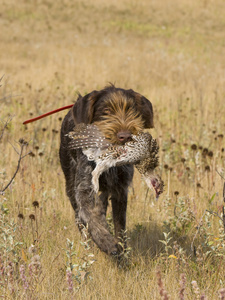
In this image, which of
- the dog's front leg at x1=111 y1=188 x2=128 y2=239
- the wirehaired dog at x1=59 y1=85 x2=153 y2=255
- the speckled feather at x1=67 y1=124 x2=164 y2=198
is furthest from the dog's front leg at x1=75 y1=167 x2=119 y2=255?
the speckled feather at x1=67 y1=124 x2=164 y2=198

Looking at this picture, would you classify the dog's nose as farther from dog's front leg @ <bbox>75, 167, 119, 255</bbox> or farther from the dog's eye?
dog's front leg @ <bbox>75, 167, 119, 255</bbox>

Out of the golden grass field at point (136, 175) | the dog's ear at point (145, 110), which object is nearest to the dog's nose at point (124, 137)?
the dog's ear at point (145, 110)

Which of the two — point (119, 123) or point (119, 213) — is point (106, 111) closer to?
point (119, 123)

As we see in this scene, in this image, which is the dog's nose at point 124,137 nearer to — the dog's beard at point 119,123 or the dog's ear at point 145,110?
the dog's beard at point 119,123

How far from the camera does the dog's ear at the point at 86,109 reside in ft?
11.2

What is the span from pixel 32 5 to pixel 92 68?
20629mm

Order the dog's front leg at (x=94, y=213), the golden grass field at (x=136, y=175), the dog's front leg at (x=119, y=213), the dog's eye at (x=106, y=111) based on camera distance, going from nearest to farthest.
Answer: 1. the golden grass field at (x=136, y=175)
2. the dog's front leg at (x=94, y=213)
3. the dog's eye at (x=106, y=111)
4. the dog's front leg at (x=119, y=213)

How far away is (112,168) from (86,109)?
1.66 feet

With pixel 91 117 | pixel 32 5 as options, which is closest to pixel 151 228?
pixel 91 117

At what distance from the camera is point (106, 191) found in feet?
12.0

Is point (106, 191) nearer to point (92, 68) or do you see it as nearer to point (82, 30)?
point (92, 68)

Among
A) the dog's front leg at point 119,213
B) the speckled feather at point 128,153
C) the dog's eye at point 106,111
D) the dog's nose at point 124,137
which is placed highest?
the dog's eye at point 106,111

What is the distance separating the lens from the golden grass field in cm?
297

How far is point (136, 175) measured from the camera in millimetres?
5285
